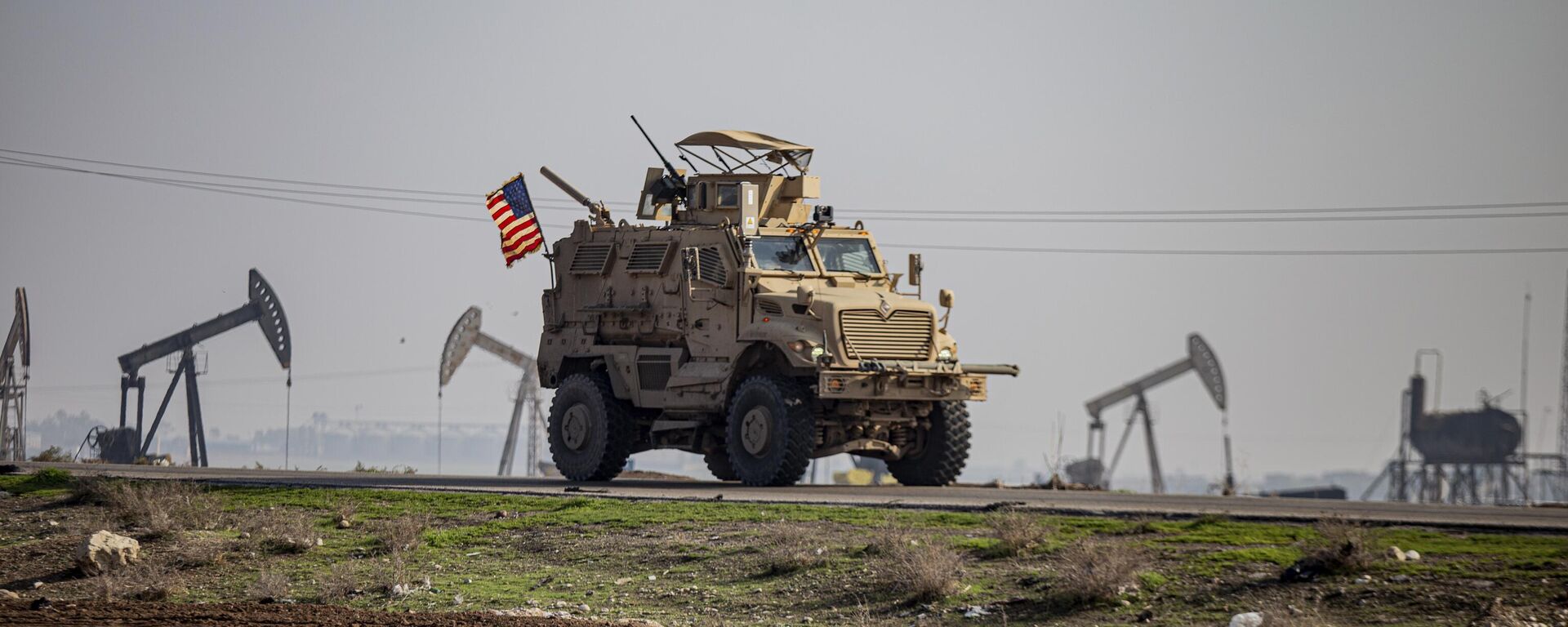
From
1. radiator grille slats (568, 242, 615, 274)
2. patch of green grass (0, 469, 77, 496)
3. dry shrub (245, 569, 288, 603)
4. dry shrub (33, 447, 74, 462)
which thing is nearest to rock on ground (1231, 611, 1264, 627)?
dry shrub (245, 569, 288, 603)

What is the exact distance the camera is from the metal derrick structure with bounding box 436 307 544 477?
97.1 m

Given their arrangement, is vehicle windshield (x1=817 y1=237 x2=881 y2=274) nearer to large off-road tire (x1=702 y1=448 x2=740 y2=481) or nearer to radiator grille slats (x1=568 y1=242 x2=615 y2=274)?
large off-road tire (x1=702 y1=448 x2=740 y2=481)

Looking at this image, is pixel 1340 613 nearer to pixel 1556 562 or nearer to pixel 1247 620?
pixel 1247 620

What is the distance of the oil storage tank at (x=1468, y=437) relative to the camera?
119m

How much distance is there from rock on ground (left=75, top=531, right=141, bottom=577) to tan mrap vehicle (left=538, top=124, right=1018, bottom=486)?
1008cm

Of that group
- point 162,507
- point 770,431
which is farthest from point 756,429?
point 162,507

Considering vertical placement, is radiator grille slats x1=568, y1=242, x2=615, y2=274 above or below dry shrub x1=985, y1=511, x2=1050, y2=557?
above

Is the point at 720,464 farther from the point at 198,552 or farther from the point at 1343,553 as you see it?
the point at 1343,553

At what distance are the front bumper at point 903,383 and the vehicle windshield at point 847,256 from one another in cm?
230

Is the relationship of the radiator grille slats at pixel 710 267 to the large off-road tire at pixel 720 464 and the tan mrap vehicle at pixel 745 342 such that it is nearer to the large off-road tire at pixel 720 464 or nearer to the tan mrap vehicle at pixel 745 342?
the tan mrap vehicle at pixel 745 342

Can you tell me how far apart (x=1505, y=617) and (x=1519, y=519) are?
6.65m

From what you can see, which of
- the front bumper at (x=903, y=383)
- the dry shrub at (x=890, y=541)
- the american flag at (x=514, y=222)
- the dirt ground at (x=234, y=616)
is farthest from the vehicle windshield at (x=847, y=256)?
the dirt ground at (x=234, y=616)

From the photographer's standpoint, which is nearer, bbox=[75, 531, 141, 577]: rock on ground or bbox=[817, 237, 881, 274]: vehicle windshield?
bbox=[75, 531, 141, 577]: rock on ground

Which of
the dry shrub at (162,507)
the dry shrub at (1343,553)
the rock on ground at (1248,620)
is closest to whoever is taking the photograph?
the rock on ground at (1248,620)
